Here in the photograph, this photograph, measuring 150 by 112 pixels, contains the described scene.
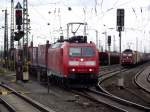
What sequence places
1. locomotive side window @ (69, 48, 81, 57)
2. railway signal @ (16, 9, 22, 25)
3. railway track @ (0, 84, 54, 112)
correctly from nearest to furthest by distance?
railway track @ (0, 84, 54, 112) → locomotive side window @ (69, 48, 81, 57) → railway signal @ (16, 9, 22, 25)

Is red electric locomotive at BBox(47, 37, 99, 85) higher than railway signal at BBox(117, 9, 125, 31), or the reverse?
railway signal at BBox(117, 9, 125, 31)

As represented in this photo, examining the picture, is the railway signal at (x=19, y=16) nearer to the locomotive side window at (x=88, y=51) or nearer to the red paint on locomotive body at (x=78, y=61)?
the red paint on locomotive body at (x=78, y=61)

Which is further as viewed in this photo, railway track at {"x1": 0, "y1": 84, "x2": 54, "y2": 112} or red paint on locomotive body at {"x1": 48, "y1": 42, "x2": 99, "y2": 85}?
red paint on locomotive body at {"x1": 48, "y1": 42, "x2": 99, "y2": 85}

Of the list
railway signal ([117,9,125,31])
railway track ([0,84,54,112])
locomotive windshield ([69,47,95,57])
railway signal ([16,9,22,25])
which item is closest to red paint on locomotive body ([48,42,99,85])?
locomotive windshield ([69,47,95,57])

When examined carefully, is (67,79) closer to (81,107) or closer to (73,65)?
(73,65)

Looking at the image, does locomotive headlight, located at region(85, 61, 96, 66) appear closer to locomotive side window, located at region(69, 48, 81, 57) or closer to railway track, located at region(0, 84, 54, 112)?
locomotive side window, located at region(69, 48, 81, 57)

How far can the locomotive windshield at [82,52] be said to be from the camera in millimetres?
29388

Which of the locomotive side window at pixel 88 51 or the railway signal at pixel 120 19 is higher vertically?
the railway signal at pixel 120 19

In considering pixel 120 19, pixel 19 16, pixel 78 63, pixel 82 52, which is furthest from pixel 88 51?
pixel 19 16

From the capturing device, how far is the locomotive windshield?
29.4 metres

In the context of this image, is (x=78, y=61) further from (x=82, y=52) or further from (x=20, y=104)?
(x=20, y=104)

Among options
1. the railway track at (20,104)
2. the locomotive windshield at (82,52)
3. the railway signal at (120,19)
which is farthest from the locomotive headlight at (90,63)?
the railway track at (20,104)

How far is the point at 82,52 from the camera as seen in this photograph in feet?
97.0

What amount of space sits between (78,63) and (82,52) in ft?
2.95
